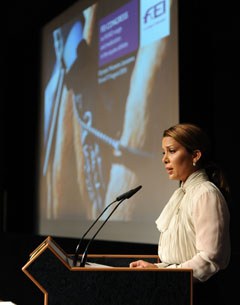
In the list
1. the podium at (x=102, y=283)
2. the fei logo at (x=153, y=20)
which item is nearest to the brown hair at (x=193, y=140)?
the podium at (x=102, y=283)

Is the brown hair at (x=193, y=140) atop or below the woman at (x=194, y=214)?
atop

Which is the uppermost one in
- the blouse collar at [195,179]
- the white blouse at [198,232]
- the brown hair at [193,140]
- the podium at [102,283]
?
the brown hair at [193,140]

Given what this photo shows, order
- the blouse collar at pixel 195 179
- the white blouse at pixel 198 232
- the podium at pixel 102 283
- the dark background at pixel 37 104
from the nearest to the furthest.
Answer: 1. the podium at pixel 102 283
2. the white blouse at pixel 198 232
3. the blouse collar at pixel 195 179
4. the dark background at pixel 37 104

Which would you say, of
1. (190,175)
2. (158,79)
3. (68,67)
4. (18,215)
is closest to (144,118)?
(158,79)

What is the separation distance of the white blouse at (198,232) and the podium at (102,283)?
99mm

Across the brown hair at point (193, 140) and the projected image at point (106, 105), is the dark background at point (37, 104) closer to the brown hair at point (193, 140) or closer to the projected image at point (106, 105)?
the projected image at point (106, 105)

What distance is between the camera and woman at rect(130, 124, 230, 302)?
1976mm

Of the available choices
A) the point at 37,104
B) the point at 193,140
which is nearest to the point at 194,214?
the point at 193,140

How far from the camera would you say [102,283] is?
6.11 feet

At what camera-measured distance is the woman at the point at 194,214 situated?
6.48 feet

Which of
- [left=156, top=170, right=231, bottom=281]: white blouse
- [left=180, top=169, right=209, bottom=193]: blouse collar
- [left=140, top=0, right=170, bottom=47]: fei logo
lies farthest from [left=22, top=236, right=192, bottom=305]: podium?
[left=140, top=0, right=170, bottom=47]: fei logo

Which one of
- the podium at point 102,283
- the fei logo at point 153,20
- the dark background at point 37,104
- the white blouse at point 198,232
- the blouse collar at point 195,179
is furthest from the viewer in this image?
the fei logo at point 153,20

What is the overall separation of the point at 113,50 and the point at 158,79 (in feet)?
2.69

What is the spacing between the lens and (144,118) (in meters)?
4.31
